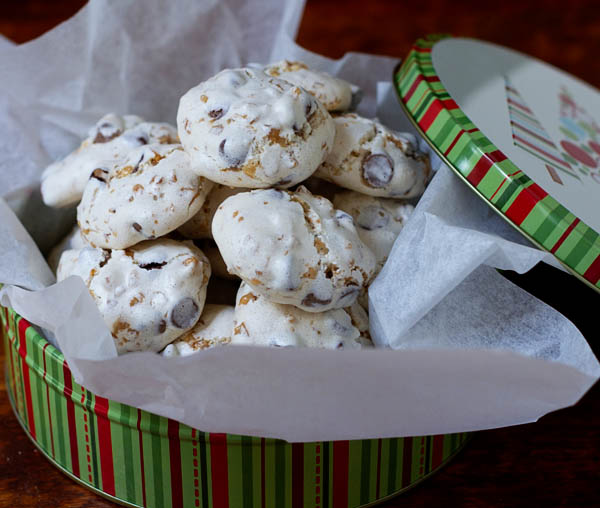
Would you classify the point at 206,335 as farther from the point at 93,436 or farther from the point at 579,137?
the point at 579,137

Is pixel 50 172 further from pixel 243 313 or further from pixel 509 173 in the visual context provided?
pixel 509 173

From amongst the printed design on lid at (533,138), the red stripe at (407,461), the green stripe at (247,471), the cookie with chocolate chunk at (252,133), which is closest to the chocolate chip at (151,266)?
the cookie with chocolate chunk at (252,133)

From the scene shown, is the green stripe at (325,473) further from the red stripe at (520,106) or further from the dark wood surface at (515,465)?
the red stripe at (520,106)

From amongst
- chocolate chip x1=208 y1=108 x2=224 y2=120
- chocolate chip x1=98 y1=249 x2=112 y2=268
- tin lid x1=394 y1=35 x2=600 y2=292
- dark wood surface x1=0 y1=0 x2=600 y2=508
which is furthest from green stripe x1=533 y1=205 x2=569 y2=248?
chocolate chip x1=98 y1=249 x2=112 y2=268

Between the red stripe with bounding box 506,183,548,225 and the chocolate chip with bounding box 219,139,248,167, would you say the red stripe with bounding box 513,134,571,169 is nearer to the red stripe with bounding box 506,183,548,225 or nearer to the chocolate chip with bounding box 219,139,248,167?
the red stripe with bounding box 506,183,548,225

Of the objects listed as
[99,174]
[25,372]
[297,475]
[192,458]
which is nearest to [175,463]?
[192,458]

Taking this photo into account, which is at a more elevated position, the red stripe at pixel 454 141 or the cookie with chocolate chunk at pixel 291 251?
the red stripe at pixel 454 141
